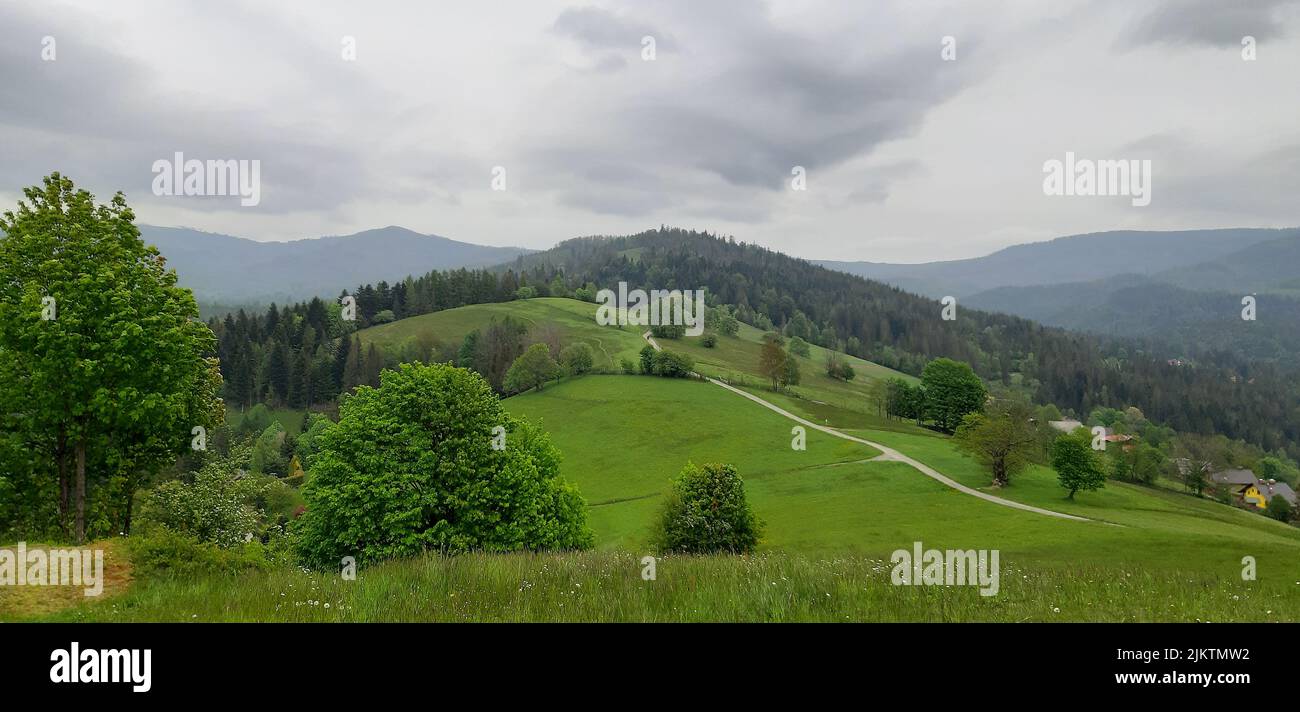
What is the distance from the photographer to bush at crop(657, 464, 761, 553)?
43781 mm

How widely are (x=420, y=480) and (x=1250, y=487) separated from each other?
15941cm

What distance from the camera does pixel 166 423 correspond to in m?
21.8

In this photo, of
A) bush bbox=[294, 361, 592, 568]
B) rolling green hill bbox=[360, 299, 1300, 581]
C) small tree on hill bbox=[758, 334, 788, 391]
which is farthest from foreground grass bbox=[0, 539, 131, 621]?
small tree on hill bbox=[758, 334, 788, 391]

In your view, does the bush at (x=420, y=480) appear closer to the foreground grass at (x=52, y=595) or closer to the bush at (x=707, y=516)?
the bush at (x=707, y=516)

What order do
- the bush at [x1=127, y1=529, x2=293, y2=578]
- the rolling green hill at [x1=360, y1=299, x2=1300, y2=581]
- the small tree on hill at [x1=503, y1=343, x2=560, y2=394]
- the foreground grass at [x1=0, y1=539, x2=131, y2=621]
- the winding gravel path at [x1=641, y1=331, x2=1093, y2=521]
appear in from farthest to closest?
the small tree on hill at [x1=503, y1=343, x2=560, y2=394] < the winding gravel path at [x1=641, y1=331, x2=1093, y2=521] < the rolling green hill at [x1=360, y1=299, x2=1300, y2=581] < the bush at [x1=127, y1=529, x2=293, y2=578] < the foreground grass at [x1=0, y1=539, x2=131, y2=621]

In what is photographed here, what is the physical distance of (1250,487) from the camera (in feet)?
395

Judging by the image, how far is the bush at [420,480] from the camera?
1185 inches

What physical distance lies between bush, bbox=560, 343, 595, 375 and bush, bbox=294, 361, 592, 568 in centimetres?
8858

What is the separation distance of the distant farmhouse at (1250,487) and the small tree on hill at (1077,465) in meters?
75.5

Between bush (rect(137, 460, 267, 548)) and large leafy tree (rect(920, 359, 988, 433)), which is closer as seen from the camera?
bush (rect(137, 460, 267, 548))

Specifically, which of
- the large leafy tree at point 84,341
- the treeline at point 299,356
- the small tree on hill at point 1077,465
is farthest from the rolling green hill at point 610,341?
the large leafy tree at point 84,341

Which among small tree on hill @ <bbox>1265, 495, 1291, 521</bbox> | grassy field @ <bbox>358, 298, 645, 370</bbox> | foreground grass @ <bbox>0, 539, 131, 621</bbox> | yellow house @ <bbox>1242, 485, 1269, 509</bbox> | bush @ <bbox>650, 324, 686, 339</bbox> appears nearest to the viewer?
foreground grass @ <bbox>0, 539, 131, 621</bbox>

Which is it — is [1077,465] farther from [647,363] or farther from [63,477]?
[63,477]

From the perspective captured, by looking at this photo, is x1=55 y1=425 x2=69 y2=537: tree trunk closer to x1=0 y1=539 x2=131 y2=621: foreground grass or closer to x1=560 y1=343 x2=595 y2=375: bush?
x1=0 y1=539 x2=131 y2=621: foreground grass
